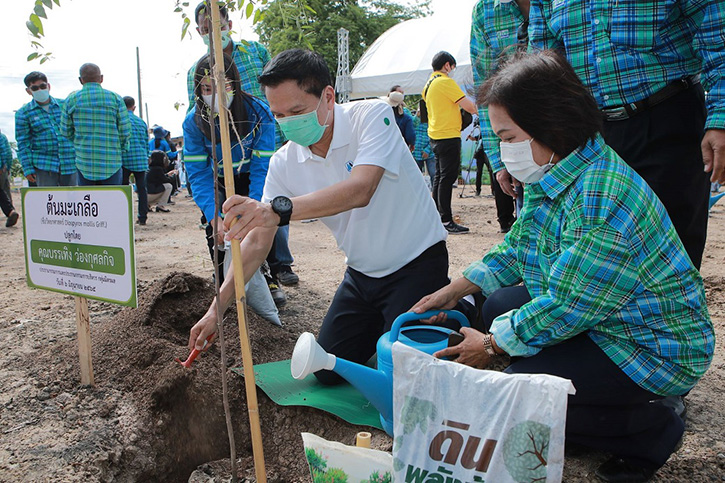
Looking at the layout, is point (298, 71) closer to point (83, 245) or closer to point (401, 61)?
point (83, 245)

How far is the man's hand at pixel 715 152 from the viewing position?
1.81 metres

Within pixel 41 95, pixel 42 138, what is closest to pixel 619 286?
pixel 41 95

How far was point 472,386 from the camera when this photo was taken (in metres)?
1.36

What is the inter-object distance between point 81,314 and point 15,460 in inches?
23.7

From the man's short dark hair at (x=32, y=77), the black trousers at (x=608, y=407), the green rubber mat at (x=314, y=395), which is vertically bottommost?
the green rubber mat at (x=314, y=395)

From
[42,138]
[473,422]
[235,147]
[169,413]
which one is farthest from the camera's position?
[42,138]

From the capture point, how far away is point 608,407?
1678 mm

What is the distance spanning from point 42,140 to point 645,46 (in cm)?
662

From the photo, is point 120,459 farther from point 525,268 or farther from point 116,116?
point 116,116

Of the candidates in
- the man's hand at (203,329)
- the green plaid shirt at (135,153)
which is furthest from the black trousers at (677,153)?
the green plaid shirt at (135,153)

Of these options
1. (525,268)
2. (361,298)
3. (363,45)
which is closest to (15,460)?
(361,298)

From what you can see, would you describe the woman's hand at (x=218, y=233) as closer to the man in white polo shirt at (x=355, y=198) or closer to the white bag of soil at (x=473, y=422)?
the man in white polo shirt at (x=355, y=198)

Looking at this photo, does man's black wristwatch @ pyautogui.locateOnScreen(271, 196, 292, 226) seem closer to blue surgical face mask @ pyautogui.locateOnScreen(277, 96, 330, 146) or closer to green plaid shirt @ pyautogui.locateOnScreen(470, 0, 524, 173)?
blue surgical face mask @ pyautogui.locateOnScreen(277, 96, 330, 146)

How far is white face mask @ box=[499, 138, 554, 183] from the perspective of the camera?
1.69 meters
